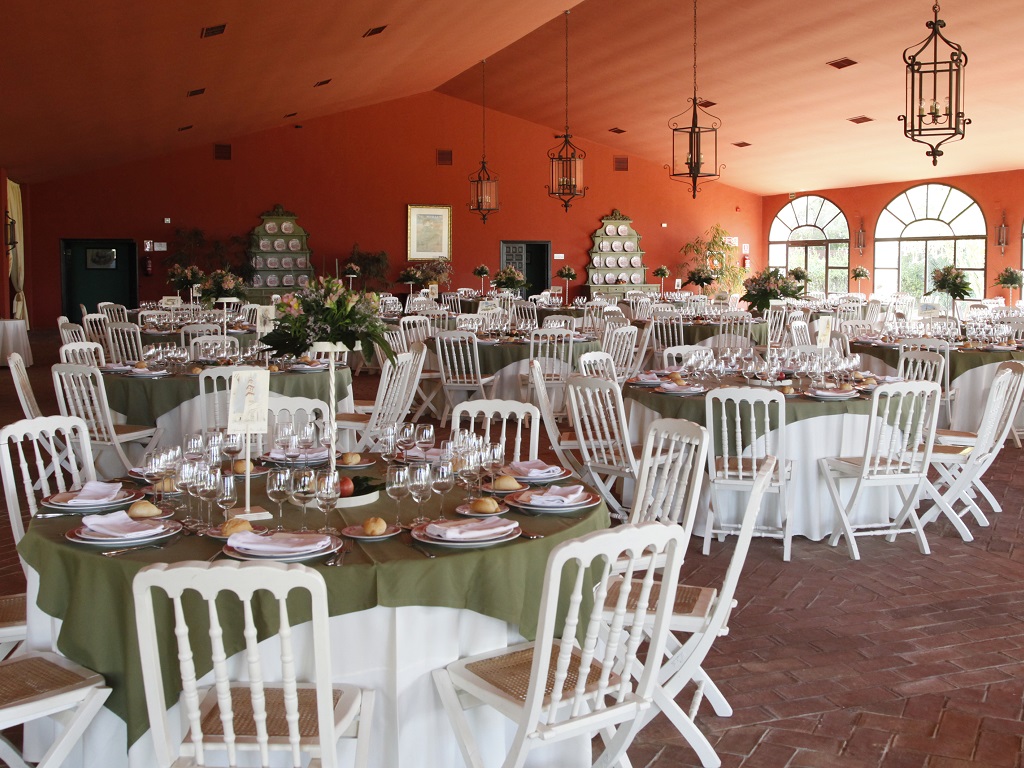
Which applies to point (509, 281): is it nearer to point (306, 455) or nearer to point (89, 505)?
point (306, 455)

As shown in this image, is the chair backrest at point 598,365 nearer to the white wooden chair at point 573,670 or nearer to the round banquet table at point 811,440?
the round banquet table at point 811,440

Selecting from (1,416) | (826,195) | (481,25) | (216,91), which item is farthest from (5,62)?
(826,195)

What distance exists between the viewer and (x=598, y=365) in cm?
655

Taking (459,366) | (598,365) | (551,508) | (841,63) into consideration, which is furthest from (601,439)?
(841,63)

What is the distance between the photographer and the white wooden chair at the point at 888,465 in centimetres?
489

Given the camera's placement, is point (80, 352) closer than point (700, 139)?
Yes

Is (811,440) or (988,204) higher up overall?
(988,204)

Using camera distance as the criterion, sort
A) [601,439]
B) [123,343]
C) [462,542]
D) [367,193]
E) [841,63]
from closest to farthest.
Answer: [462,542], [601,439], [123,343], [841,63], [367,193]

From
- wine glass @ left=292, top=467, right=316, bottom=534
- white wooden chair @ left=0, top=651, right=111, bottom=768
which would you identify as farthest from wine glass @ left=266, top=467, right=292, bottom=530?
white wooden chair @ left=0, top=651, right=111, bottom=768

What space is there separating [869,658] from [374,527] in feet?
6.96

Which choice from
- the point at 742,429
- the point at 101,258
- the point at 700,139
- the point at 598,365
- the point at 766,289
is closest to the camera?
the point at 742,429

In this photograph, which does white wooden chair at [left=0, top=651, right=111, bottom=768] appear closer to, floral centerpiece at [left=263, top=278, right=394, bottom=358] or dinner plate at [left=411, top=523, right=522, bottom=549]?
dinner plate at [left=411, top=523, right=522, bottom=549]

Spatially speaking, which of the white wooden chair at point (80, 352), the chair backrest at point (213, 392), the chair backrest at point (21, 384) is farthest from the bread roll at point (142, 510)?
the white wooden chair at point (80, 352)

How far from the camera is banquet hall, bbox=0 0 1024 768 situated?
3.74 meters
